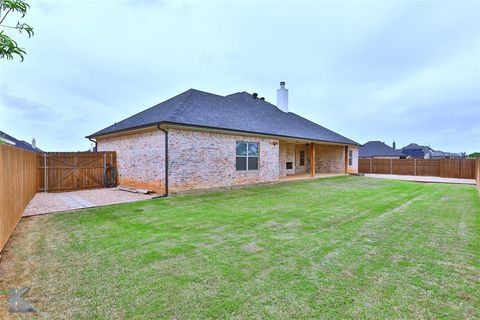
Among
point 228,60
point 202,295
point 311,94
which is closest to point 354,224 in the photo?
point 202,295

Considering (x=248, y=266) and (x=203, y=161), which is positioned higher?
(x=203, y=161)

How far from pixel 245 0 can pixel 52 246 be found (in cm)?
1157

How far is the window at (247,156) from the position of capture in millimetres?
12742

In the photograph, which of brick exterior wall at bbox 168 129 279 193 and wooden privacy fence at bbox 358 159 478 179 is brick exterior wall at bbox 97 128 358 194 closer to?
brick exterior wall at bbox 168 129 279 193

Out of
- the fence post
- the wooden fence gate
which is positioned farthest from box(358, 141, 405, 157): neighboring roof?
the fence post

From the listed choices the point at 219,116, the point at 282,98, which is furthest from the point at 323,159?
the point at 219,116

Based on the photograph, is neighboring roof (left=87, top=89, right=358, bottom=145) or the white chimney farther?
the white chimney

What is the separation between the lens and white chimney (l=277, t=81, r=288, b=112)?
21.1 m

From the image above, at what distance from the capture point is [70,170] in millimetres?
11938

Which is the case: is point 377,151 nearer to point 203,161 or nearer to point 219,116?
point 219,116

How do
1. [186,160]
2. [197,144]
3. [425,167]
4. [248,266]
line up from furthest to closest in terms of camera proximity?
[425,167], [197,144], [186,160], [248,266]

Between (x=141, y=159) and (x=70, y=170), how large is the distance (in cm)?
364

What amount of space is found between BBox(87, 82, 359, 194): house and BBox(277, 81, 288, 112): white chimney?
398 cm

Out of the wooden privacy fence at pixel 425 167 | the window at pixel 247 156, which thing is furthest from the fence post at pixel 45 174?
the wooden privacy fence at pixel 425 167
